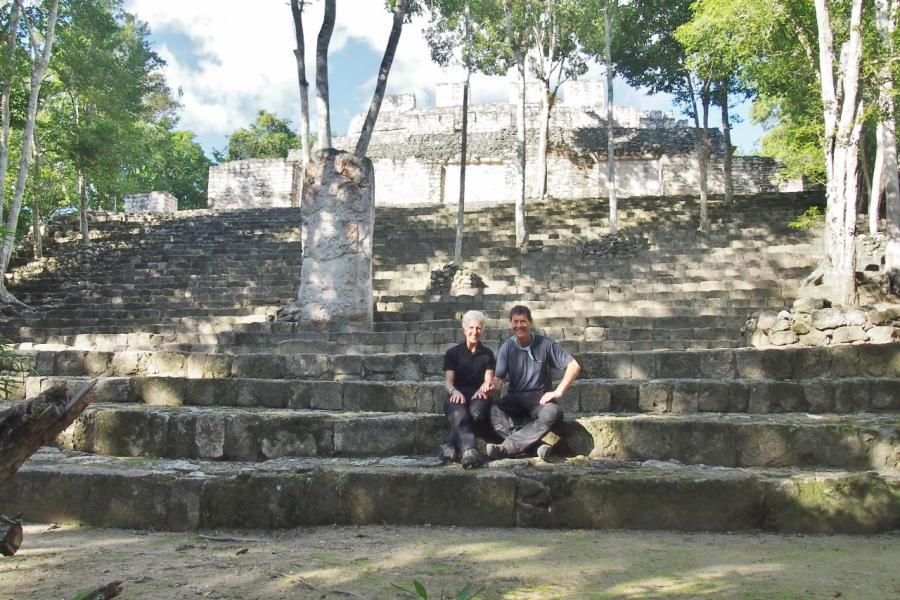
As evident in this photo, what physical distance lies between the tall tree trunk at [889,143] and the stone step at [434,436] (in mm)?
4796

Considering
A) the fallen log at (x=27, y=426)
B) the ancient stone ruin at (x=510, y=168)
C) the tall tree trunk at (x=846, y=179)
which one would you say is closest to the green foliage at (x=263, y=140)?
the ancient stone ruin at (x=510, y=168)

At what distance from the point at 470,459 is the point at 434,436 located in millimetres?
615

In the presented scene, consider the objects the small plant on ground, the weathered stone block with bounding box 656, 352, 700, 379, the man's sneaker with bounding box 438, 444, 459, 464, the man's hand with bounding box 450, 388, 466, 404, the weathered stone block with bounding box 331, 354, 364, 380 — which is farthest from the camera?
the weathered stone block with bounding box 331, 354, 364, 380

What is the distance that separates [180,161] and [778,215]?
29722mm

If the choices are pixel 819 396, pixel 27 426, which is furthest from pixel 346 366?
pixel 27 426

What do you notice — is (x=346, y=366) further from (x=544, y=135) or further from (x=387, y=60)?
(x=544, y=135)

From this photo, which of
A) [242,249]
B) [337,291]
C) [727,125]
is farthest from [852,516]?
[727,125]

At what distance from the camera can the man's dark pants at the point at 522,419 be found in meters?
3.93

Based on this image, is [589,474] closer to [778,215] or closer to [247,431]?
[247,431]

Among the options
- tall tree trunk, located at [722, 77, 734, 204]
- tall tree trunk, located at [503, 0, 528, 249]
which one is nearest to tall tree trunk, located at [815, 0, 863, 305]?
tall tree trunk, located at [503, 0, 528, 249]

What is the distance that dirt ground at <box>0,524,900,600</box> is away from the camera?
2.48 m

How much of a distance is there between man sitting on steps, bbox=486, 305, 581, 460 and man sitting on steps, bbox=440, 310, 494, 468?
0.10 m

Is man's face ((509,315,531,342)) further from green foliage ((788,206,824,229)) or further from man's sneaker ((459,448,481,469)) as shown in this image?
green foliage ((788,206,824,229))

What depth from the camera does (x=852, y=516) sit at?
3.28 metres
